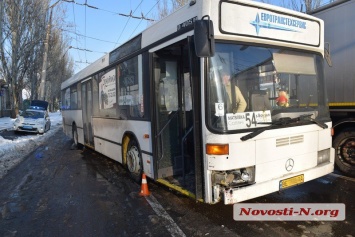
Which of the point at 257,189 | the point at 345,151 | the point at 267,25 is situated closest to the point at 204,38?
the point at 267,25

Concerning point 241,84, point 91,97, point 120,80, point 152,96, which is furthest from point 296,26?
point 91,97

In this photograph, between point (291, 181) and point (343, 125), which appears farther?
point (343, 125)

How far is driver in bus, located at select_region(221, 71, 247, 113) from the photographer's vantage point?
3.89 metres

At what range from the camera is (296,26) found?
459 centimetres

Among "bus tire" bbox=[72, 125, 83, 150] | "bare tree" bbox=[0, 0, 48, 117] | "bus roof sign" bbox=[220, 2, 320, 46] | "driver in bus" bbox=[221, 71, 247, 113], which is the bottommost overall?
"bus tire" bbox=[72, 125, 83, 150]

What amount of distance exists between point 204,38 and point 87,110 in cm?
666

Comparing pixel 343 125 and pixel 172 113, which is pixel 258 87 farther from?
pixel 343 125

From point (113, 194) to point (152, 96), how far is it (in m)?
1.99

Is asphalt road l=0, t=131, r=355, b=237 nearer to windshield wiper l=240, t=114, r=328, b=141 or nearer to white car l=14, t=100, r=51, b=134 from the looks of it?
windshield wiper l=240, t=114, r=328, b=141

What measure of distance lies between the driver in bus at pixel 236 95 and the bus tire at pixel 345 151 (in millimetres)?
3331

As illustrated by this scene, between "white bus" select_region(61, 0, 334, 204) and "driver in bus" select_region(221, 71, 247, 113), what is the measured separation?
2 cm

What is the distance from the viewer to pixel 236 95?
3.96 m

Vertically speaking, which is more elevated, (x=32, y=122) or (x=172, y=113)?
(x=172, y=113)

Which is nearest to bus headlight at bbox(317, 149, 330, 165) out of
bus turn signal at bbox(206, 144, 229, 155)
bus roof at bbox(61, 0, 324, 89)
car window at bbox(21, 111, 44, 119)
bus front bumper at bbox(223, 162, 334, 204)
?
bus front bumper at bbox(223, 162, 334, 204)
